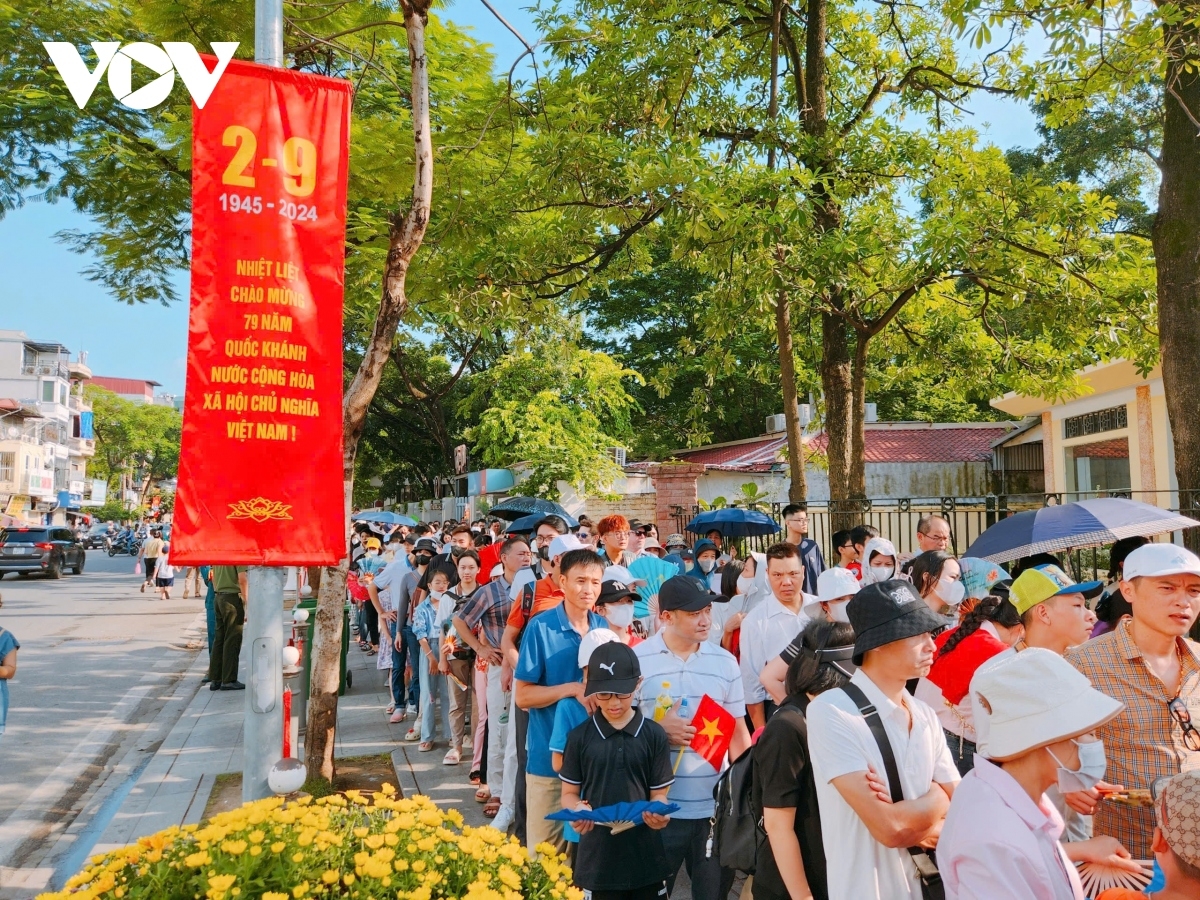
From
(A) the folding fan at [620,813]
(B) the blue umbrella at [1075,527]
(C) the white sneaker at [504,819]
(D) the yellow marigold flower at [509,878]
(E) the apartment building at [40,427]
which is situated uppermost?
(E) the apartment building at [40,427]

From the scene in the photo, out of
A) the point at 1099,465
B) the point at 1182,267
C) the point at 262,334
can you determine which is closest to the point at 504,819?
the point at 262,334

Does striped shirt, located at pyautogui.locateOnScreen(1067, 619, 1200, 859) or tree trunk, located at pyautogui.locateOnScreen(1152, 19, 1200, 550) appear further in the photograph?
tree trunk, located at pyautogui.locateOnScreen(1152, 19, 1200, 550)

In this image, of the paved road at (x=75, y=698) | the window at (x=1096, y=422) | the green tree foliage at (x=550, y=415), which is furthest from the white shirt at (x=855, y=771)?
the green tree foliage at (x=550, y=415)

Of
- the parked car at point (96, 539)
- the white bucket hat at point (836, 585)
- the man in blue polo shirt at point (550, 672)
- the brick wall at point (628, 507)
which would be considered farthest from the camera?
the parked car at point (96, 539)

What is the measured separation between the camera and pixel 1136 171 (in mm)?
24109

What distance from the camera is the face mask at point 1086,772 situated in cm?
296

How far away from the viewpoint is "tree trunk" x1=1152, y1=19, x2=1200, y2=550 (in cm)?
696

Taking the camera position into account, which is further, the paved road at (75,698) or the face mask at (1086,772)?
the paved road at (75,698)

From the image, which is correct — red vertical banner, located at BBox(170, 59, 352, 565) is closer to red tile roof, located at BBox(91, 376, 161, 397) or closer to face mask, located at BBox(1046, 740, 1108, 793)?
face mask, located at BBox(1046, 740, 1108, 793)

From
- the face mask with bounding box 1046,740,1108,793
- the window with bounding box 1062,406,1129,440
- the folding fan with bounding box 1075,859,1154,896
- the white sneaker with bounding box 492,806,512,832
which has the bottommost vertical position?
the white sneaker with bounding box 492,806,512,832

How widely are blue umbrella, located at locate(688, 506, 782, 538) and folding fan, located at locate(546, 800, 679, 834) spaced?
6.83m

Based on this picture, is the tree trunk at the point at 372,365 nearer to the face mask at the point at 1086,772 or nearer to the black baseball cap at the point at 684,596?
the black baseball cap at the point at 684,596

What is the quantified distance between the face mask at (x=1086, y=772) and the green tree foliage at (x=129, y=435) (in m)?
95.2

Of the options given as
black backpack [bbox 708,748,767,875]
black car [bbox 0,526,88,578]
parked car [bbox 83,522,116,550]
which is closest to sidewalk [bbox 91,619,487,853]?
black backpack [bbox 708,748,767,875]
